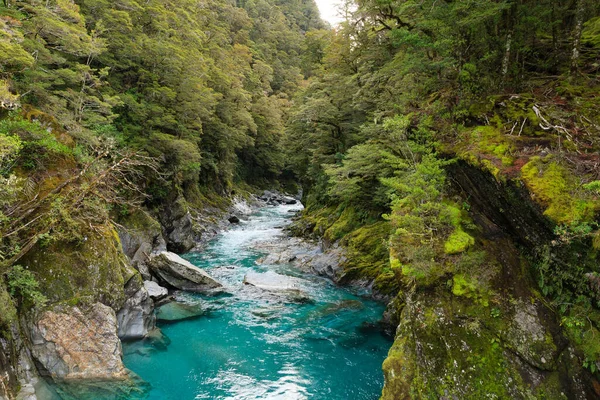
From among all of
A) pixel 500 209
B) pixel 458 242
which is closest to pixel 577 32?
pixel 500 209

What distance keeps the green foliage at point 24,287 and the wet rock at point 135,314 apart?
7.09 feet

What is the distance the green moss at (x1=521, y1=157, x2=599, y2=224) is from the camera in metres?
5.55

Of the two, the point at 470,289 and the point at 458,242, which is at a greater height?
the point at 458,242

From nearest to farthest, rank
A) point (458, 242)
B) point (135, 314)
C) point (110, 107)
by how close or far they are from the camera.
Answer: point (458, 242) → point (135, 314) → point (110, 107)

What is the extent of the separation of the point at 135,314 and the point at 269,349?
4059mm

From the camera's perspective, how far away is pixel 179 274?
13.7 m

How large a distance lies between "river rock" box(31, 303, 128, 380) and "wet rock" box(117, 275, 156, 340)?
3.96ft

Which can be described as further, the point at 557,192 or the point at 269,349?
the point at 269,349

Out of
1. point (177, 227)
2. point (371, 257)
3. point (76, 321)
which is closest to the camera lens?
point (76, 321)

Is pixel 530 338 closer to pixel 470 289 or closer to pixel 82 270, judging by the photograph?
pixel 470 289

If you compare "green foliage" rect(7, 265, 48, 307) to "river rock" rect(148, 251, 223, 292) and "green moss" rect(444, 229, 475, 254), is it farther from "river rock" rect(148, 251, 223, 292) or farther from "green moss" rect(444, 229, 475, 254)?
"green moss" rect(444, 229, 475, 254)

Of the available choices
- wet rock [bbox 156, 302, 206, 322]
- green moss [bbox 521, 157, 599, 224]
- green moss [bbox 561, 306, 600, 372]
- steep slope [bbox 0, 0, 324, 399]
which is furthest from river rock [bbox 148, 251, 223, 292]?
green moss [bbox 521, 157, 599, 224]

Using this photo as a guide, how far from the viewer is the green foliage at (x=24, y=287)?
741 centimetres

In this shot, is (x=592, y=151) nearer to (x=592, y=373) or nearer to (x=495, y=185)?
(x=495, y=185)
